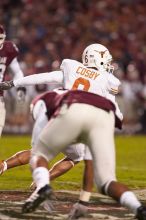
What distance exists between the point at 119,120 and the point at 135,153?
7.07 meters

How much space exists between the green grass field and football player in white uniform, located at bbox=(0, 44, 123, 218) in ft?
5.87

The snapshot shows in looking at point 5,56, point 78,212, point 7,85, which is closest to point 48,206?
point 78,212

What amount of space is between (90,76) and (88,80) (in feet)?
0.13

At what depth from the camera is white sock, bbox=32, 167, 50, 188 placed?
16.4 feet

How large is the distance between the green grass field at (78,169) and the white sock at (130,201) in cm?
255

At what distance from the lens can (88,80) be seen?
5.85 meters

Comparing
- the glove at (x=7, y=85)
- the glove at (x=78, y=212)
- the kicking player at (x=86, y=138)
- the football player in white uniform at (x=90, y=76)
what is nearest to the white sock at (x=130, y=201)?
the kicking player at (x=86, y=138)

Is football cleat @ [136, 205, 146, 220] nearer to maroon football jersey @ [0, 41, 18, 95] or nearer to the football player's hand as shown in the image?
the football player's hand

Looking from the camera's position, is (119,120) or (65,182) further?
(65,182)

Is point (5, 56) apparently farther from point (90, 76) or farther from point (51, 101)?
point (51, 101)

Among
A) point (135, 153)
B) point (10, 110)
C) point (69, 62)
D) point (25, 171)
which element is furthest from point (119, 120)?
point (10, 110)

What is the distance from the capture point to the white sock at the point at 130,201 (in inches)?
195

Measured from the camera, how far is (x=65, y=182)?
815cm

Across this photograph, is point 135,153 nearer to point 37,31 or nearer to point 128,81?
point 128,81
